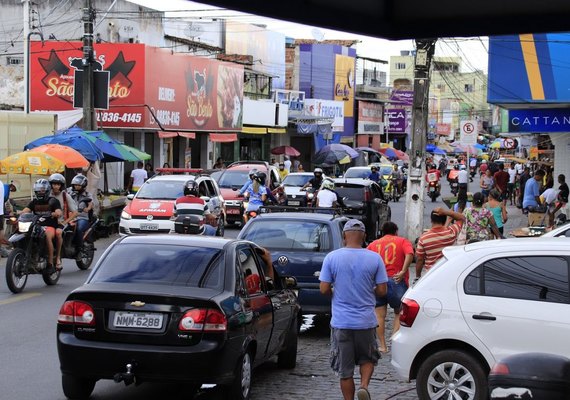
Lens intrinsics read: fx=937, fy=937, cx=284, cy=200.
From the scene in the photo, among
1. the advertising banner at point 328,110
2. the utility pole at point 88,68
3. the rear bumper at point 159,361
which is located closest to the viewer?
the rear bumper at point 159,361

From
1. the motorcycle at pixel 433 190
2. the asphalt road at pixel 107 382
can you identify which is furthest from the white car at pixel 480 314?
the motorcycle at pixel 433 190

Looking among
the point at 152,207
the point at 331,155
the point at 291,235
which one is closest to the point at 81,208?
the point at 152,207

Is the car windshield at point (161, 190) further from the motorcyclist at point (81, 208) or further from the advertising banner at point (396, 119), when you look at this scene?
the advertising banner at point (396, 119)

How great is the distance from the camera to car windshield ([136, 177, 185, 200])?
22.8m

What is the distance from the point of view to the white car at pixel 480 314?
7.61 metres

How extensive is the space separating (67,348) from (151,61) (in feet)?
94.2

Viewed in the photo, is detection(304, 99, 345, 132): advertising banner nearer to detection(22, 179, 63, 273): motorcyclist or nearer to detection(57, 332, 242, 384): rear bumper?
detection(22, 179, 63, 273): motorcyclist

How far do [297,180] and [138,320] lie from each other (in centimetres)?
2351

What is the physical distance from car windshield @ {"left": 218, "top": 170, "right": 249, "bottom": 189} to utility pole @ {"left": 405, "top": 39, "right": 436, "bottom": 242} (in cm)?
854

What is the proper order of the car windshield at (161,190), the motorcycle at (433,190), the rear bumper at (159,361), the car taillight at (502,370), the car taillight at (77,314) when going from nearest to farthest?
1. the car taillight at (502,370)
2. the rear bumper at (159,361)
3. the car taillight at (77,314)
4. the car windshield at (161,190)
5. the motorcycle at (433,190)

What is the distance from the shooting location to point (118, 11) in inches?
1671

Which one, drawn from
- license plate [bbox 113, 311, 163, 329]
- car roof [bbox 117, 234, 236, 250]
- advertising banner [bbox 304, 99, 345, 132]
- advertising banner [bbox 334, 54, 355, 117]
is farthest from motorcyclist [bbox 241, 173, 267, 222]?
advertising banner [bbox 334, 54, 355, 117]

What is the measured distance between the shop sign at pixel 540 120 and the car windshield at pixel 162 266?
18183 mm

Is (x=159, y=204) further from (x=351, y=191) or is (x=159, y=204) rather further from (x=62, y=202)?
(x=351, y=191)
